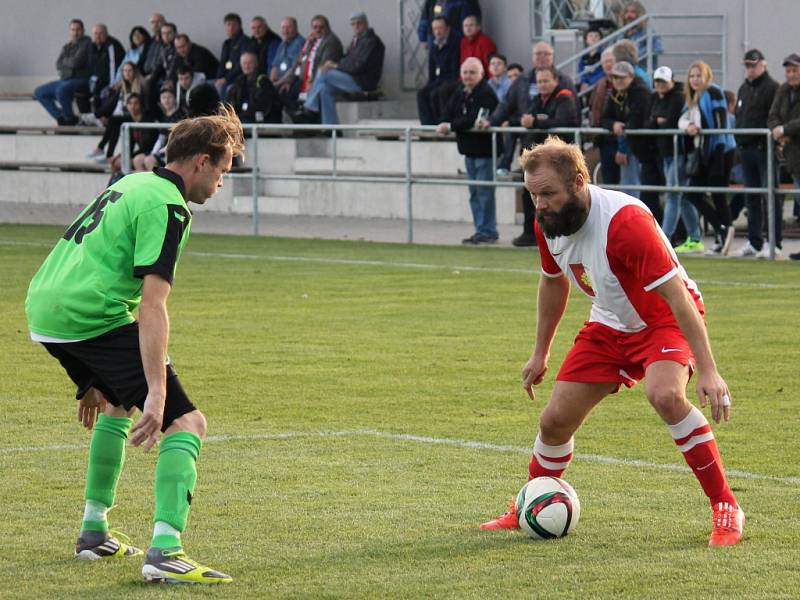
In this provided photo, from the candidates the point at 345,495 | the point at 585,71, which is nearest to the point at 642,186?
the point at 585,71

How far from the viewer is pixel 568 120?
18203 millimetres

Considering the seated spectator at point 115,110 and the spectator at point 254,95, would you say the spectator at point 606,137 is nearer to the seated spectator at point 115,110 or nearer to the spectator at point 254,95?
the spectator at point 254,95

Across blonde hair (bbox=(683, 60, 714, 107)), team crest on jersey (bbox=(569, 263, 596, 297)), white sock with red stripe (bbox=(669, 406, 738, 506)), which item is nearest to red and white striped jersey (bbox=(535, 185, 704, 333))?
team crest on jersey (bbox=(569, 263, 596, 297))

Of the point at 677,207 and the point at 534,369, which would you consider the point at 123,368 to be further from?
the point at 677,207

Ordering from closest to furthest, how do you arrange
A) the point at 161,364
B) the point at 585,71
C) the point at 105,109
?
the point at 161,364
the point at 585,71
the point at 105,109

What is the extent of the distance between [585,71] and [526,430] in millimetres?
14884

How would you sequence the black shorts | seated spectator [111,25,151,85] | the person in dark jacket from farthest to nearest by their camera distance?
1. seated spectator [111,25,151,85]
2. the person in dark jacket
3. the black shorts

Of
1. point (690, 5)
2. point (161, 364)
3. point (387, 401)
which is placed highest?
point (690, 5)

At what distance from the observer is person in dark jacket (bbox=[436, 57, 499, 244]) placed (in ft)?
63.2

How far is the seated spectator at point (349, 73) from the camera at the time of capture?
82.6ft

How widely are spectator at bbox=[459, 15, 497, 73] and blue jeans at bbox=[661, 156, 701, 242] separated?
6447mm

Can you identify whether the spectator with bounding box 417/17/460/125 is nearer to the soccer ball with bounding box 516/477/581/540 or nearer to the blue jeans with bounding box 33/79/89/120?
the blue jeans with bounding box 33/79/89/120

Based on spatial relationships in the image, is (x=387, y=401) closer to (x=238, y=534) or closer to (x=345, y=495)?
(x=345, y=495)

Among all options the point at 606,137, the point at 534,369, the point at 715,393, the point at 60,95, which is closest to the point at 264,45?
the point at 60,95
